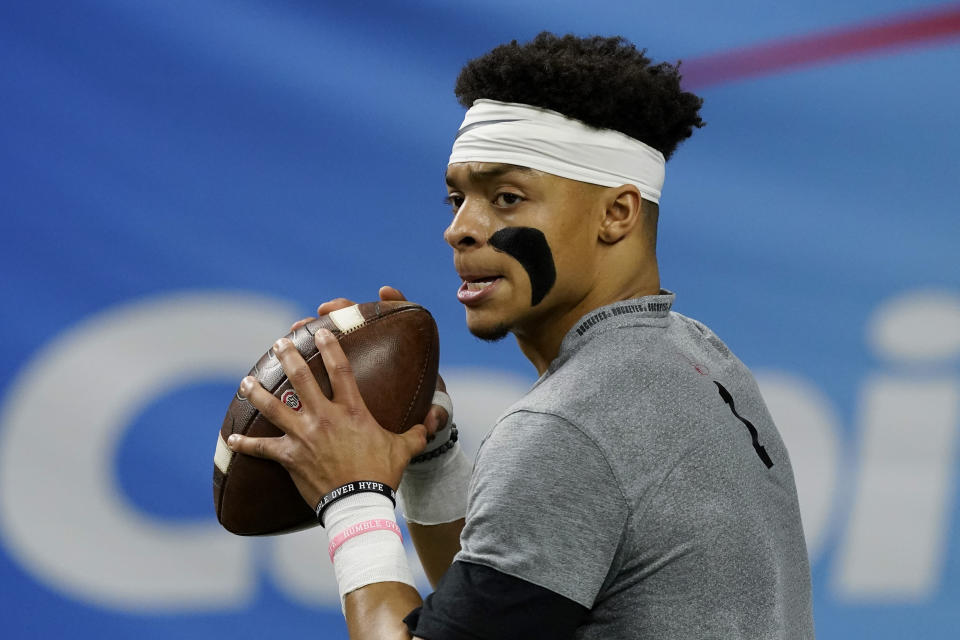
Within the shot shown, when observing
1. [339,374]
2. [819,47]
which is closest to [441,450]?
[339,374]

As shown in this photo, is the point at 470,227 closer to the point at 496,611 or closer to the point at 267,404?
the point at 267,404

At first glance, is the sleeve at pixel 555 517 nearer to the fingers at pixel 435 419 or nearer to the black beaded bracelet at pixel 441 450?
the fingers at pixel 435 419

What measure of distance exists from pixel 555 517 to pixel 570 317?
316 millimetres

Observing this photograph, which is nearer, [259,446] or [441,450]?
[259,446]

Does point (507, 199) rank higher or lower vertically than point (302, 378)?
higher

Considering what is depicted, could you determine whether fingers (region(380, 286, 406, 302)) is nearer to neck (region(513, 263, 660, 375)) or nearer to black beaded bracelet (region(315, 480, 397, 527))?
neck (region(513, 263, 660, 375))

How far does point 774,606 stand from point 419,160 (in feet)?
4.60

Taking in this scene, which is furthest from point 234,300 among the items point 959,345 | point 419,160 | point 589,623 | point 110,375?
point 959,345

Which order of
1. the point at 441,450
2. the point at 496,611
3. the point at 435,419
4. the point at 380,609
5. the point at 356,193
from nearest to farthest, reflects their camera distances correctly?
the point at 496,611
the point at 380,609
the point at 435,419
the point at 441,450
the point at 356,193

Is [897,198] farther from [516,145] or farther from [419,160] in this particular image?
[516,145]

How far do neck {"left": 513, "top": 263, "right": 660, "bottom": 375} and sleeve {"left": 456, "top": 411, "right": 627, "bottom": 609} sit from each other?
249 mm

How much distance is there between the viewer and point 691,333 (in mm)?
1264

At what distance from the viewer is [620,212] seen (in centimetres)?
122

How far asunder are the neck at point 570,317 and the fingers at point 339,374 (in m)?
0.20
